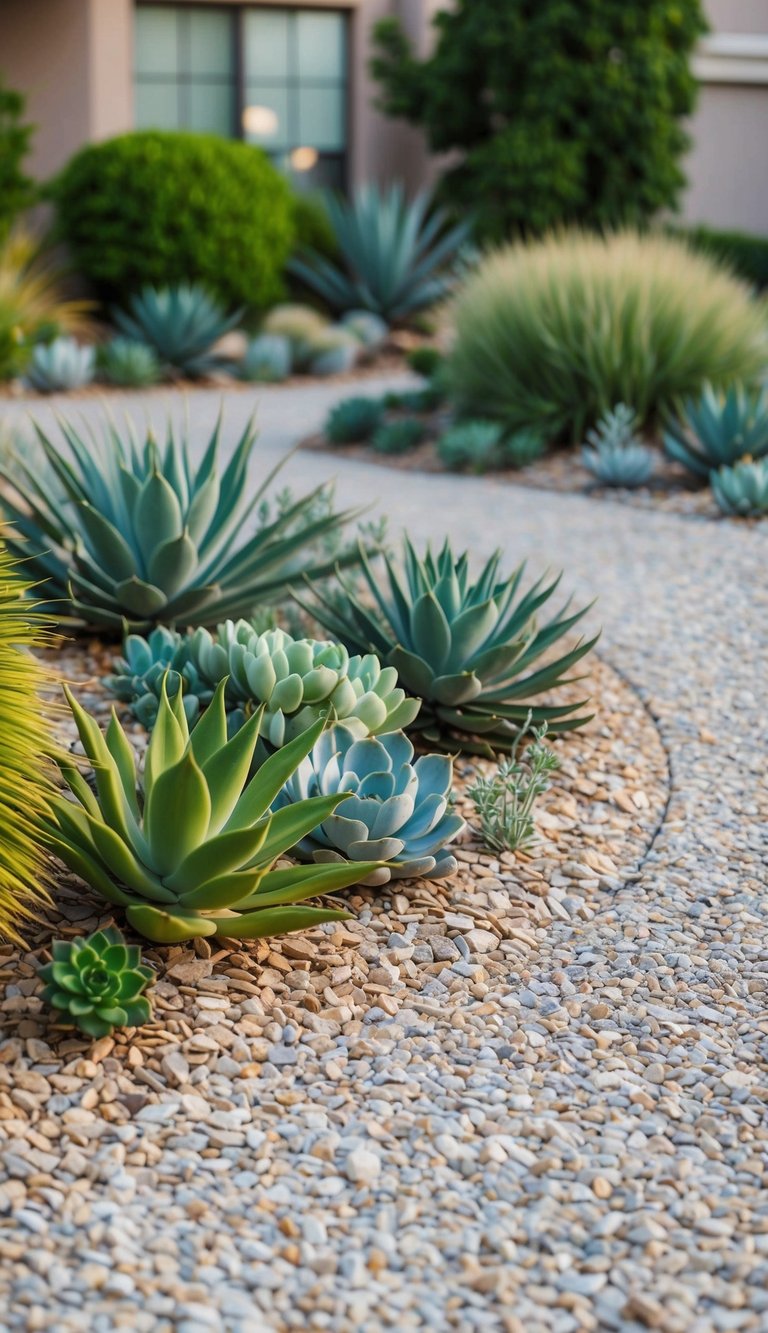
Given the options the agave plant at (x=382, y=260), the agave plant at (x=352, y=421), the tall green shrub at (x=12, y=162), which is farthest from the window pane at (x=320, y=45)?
the agave plant at (x=352, y=421)

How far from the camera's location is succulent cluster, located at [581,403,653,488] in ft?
27.1

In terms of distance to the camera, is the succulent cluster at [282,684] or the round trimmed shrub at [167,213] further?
the round trimmed shrub at [167,213]

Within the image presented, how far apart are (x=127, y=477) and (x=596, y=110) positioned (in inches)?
437

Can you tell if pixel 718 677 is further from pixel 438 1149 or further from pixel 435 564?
pixel 438 1149

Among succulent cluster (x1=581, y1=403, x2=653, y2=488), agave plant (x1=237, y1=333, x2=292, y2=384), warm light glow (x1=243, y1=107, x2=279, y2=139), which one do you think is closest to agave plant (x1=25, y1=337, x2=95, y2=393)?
agave plant (x1=237, y1=333, x2=292, y2=384)

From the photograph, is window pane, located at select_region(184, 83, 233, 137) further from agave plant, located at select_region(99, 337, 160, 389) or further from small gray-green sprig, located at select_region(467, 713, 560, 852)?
small gray-green sprig, located at select_region(467, 713, 560, 852)

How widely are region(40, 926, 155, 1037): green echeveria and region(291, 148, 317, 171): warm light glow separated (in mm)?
15274

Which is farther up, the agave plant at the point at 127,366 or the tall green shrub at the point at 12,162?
the tall green shrub at the point at 12,162

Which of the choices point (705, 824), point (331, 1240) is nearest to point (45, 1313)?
point (331, 1240)

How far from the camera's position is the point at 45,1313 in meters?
2.39

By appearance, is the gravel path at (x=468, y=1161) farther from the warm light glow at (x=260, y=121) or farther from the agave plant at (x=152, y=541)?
the warm light glow at (x=260, y=121)

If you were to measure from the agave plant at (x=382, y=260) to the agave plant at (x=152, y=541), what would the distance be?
10.4 meters

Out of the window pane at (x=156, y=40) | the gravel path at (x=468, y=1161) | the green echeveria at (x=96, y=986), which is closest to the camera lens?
the gravel path at (x=468, y=1161)

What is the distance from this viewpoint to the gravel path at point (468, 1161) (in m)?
2.48
